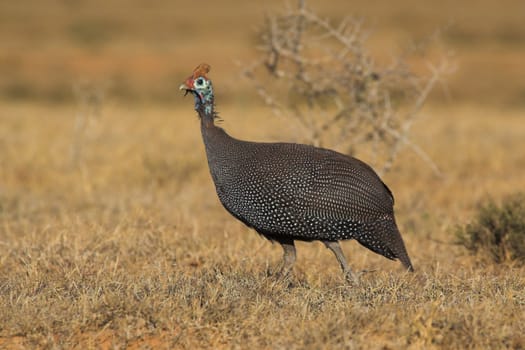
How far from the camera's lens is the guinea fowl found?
491 centimetres

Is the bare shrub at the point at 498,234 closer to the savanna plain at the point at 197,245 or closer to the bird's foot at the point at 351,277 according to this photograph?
the savanna plain at the point at 197,245

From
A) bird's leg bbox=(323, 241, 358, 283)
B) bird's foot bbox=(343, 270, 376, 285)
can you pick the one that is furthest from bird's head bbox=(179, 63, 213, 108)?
bird's foot bbox=(343, 270, 376, 285)

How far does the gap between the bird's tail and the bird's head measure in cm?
125

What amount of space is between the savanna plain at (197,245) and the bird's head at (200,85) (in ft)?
3.44

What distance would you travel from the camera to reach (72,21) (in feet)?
111

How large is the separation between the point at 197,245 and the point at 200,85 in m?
1.52

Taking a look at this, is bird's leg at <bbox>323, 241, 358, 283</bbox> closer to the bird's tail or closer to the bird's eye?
the bird's tail

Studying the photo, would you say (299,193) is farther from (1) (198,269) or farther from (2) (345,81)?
(2) (345,81)

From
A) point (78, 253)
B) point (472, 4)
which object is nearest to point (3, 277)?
point (78, 253)

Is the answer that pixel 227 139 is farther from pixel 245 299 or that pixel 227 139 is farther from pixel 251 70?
pixel 251 70

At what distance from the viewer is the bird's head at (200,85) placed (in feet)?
17.0

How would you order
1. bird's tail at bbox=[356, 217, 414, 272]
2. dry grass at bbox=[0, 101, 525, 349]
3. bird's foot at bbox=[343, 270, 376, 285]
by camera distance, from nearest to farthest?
dry grass at bbox=[0, 101, 525, 349] < bird's foot at bbox=[343, 270, 376, 285] < bird's tail at bbox=[356, 217, 414, 272]

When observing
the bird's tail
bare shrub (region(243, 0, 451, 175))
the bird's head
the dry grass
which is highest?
bare shrub (region(243, 0, 451, 175))

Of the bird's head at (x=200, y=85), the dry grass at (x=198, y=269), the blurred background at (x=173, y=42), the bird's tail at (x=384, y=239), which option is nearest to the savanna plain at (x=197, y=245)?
the dry grass at (x=198, y=269)
